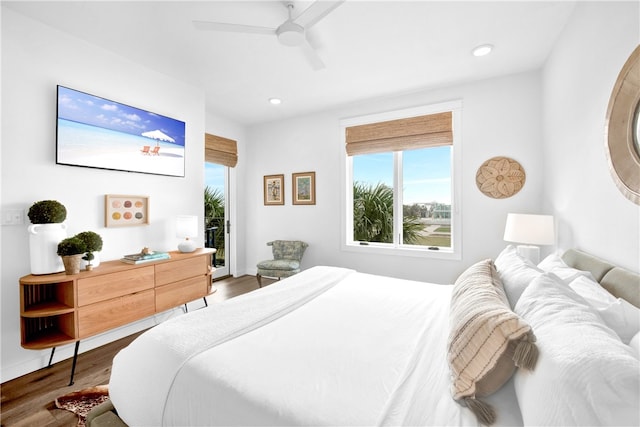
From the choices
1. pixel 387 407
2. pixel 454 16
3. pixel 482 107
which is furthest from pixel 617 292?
pixel 482 107

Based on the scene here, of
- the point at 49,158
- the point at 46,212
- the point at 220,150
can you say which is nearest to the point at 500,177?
the point at 220,150

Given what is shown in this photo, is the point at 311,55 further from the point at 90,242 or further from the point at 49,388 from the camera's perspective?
the point at 49,388

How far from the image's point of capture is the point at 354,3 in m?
1.98

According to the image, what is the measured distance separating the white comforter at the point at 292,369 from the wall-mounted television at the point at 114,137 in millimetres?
1919

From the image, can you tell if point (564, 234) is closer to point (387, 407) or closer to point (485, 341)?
point (485, 341)

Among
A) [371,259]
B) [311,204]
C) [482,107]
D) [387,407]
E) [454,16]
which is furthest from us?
[311,204]

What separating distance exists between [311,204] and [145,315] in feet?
8.31

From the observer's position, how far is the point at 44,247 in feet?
6.68

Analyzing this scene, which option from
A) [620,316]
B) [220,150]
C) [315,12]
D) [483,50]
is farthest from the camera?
[220,150]

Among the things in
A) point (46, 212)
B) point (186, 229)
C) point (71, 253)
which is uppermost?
point (46, 212)

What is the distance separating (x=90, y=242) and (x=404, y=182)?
3.38 meters

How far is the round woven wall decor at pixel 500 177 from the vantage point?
302 cm

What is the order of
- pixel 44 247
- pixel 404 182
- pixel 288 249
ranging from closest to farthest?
pixel 44 247, pixel 404 182, pixel 288 249

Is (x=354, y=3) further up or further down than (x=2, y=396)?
further up
